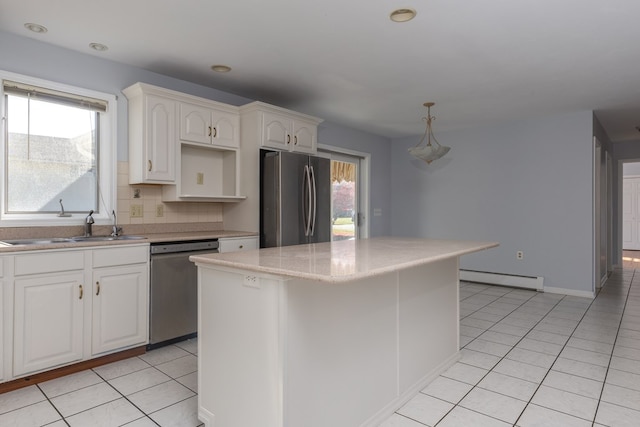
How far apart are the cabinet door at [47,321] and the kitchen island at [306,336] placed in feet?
3.96

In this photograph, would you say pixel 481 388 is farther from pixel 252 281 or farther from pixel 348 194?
pixel 348 194

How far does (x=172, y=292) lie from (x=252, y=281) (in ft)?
5.61

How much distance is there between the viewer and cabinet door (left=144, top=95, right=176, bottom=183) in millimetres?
→ 3174

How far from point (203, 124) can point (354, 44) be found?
Result: 1.57 metres

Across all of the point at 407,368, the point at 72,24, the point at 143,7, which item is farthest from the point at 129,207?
the point at 407,368

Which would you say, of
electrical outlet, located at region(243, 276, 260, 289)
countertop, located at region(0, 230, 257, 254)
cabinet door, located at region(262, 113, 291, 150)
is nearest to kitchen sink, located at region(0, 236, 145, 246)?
countertop, located at region(0, 230, 257, 254)

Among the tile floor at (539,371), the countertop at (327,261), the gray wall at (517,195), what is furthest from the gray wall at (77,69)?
the gray wall at (517,195)

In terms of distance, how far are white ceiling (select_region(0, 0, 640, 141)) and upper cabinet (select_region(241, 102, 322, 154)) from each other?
9.6 inches

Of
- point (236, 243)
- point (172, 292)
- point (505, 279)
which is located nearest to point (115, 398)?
point (172, 292)

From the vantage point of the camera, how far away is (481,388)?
2412mm

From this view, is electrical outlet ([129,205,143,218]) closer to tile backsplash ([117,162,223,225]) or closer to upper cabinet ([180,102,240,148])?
tile backsplash ([117,162,223,225])

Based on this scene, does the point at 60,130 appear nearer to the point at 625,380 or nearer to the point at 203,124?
the point at 203,124

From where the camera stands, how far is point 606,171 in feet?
20.1

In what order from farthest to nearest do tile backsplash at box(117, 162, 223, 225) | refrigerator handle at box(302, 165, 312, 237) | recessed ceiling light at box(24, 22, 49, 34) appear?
refrigerator handle at box(302, 165, 312, 237)
tile backsplash at box(117, 162, 223, 225)
recessed ceiling light at box(24, 22, 49, 34)
